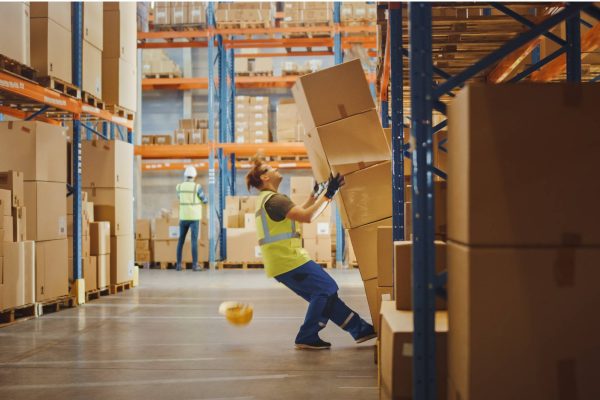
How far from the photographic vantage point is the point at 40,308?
25.2 ft

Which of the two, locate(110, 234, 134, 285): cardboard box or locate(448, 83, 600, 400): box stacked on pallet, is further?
locate(110, 234, 134, 285): cardboard box

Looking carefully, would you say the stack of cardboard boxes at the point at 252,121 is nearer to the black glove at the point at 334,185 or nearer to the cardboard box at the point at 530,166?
the black glove at the point at 334,185

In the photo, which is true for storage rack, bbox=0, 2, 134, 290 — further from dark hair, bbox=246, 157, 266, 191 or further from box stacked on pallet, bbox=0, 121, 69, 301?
dark hair, bbox=246, 157, 266, 191

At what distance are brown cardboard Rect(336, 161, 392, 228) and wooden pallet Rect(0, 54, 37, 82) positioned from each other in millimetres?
3835

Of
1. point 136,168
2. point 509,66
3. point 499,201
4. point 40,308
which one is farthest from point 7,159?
point 136,168

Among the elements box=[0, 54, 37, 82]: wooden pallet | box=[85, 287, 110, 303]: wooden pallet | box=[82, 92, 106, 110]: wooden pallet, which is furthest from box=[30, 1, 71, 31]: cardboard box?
box=[85, 287, 110, 303]: wooden pallet

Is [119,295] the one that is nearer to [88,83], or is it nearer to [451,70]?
[88,83]

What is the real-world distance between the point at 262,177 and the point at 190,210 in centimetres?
779

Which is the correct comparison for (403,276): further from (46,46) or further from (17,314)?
(46,46)

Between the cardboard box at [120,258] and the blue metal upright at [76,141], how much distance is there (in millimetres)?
1063

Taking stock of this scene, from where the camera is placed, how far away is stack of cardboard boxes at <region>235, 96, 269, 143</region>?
14.7 m

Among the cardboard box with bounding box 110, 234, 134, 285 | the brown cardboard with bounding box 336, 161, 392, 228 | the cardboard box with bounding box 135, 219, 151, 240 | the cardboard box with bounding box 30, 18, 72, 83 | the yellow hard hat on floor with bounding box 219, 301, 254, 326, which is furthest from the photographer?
the cardboard box with bounding box 135, 219, 151, 240

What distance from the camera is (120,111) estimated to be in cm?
1019

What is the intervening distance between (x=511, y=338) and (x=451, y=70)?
16.3 ft
